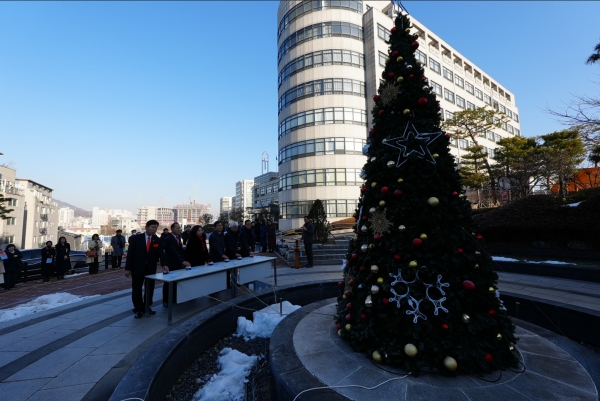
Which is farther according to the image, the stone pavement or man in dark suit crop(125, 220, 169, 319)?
man in dark suit crop(125, 220, 169, 319)

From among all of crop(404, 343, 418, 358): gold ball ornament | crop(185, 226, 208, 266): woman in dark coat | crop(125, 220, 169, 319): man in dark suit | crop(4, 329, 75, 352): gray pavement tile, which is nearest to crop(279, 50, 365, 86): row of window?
crop(185, 226, 208, 266): woman in dark coat

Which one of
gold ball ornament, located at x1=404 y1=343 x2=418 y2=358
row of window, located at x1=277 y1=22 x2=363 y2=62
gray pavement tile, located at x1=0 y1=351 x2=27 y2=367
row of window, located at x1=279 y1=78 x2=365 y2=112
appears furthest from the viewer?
row of window, located at x1=277 y1=22 x2=363 y2=62

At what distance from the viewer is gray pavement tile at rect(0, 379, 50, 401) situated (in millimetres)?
2826

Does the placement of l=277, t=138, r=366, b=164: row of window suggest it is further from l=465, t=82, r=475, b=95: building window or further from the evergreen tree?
l=465, t=82, r=475, b=95: building window

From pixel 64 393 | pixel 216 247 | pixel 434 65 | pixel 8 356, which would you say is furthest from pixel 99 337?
pixel 434 65

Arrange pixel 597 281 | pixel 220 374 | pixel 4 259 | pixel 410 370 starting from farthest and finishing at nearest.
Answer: pixel 4 259, pixel 597 281, pixel 220 374, pixel 410 370

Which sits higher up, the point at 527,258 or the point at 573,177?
the point at 573,177

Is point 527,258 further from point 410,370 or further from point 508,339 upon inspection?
point 410,370

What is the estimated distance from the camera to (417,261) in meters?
2.97

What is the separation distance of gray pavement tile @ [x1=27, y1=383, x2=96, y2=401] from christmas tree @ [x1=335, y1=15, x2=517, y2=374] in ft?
9.27

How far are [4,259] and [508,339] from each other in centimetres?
1386

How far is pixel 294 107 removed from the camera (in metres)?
34.3

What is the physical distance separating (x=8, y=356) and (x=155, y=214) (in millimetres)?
207169

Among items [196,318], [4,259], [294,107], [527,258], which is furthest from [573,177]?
[4,259]
